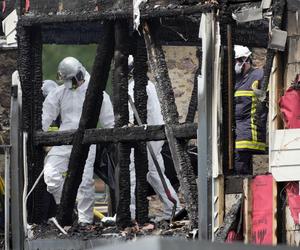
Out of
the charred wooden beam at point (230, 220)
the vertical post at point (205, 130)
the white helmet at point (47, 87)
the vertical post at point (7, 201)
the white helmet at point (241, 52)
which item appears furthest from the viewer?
the white helmet at point (47, 87)

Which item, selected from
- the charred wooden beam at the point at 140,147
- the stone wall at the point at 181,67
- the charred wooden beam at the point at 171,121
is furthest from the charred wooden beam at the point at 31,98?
the stone wall at the point at 181,67

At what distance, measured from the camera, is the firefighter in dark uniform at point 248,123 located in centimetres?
1275

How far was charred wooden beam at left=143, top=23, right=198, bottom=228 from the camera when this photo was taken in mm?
11328

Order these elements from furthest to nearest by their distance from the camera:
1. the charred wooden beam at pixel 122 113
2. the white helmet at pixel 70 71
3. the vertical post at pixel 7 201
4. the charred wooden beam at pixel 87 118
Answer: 1. the white helmet at pixel 70 71
2. the vertical post at pixel 7 201
3. the charred wooden beam at pixel 87 118
4. the charred wooden beam at pixel 122 113

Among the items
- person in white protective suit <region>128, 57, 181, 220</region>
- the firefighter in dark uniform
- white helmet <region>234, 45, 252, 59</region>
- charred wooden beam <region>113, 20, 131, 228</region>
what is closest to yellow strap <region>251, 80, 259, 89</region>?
the firefighter in dark uniform

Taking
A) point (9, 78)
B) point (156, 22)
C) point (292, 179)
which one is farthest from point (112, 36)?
point (9, 78)

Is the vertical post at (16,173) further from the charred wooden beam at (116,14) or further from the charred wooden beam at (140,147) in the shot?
the charred wooden beam at (140,147)

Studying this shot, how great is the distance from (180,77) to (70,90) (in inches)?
227

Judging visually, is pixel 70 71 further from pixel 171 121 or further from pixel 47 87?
pixel 171 121

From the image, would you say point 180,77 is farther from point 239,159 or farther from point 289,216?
point 289,216

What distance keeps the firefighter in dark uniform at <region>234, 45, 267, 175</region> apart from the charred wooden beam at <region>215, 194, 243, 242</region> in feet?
5.88

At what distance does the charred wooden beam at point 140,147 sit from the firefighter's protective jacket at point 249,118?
3.67ft

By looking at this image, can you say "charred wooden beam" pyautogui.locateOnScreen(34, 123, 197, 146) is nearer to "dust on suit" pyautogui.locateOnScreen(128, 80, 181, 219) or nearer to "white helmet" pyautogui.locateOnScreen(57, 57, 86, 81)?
"dust on suit" pyautogui.locateOnScreen(128, 80, 181, 219)

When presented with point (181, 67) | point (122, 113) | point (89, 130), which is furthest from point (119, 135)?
point (181, 67)
